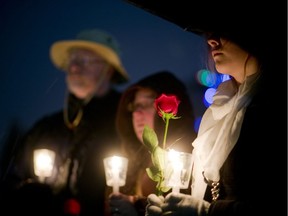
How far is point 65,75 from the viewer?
640cm

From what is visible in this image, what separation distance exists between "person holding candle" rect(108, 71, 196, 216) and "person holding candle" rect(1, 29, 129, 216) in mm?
1398

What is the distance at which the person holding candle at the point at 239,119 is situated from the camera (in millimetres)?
1847

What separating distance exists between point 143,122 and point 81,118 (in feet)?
7.63

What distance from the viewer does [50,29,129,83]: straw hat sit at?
6.12 meters

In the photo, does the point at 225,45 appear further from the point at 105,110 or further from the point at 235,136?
the point at 105,110

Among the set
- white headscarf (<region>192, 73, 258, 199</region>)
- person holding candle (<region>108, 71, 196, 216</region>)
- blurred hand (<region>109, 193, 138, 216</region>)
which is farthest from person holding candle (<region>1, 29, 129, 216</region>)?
white headscarf (<region>192, 73, 258, 199</region>)

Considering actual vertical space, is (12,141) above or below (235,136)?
below

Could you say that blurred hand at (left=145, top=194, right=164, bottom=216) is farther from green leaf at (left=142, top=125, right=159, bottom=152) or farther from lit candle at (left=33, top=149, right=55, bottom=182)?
lit candle at (left=33, top=149, right=55, bottom=182)

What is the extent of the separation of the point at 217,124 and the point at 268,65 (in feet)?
1.69

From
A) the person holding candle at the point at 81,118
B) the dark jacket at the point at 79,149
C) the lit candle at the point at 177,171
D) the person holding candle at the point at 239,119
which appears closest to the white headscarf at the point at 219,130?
the person holding candle at the point at 239,119

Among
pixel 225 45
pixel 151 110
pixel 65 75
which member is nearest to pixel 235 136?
pixel 225 45

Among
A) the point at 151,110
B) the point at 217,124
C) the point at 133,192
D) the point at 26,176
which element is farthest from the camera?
the point at 26,176

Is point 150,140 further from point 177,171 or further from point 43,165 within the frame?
point 43,165

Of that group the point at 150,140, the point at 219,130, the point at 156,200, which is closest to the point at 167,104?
the point at 150,140
